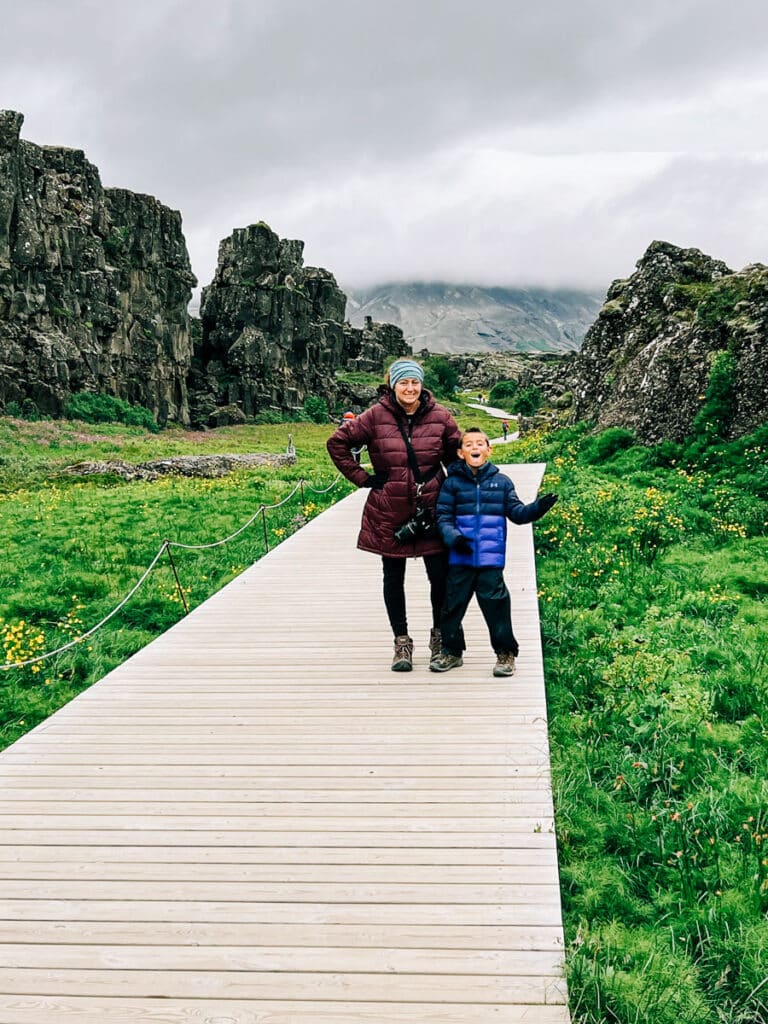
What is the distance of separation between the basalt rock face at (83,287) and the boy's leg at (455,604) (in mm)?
55110

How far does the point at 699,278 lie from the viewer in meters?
22.0

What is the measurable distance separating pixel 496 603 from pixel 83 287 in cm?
6711

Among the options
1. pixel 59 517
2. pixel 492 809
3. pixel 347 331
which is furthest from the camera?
pixel 347 331

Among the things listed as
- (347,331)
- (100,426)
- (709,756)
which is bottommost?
(709,756)

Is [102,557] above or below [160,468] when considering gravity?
below

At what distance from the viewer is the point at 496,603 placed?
6.73m

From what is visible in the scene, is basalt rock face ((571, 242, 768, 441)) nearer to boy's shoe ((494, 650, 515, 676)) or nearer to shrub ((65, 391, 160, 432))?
boy's shoe ((494, 650, 515, 676))

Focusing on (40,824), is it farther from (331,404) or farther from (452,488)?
(331,404)

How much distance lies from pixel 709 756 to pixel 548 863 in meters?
2.27

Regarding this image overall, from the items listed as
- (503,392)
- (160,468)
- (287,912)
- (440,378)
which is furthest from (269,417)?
(287,912)

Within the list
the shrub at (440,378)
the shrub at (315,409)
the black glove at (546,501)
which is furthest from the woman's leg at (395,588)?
the shrub at (440,378)

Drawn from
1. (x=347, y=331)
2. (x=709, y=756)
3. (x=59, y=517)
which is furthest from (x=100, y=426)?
(x=347, y=331)

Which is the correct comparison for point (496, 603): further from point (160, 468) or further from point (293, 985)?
point (160, 468)

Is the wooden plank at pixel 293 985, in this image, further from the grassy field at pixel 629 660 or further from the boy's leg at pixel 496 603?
the boy's leg at pixel 496 603
